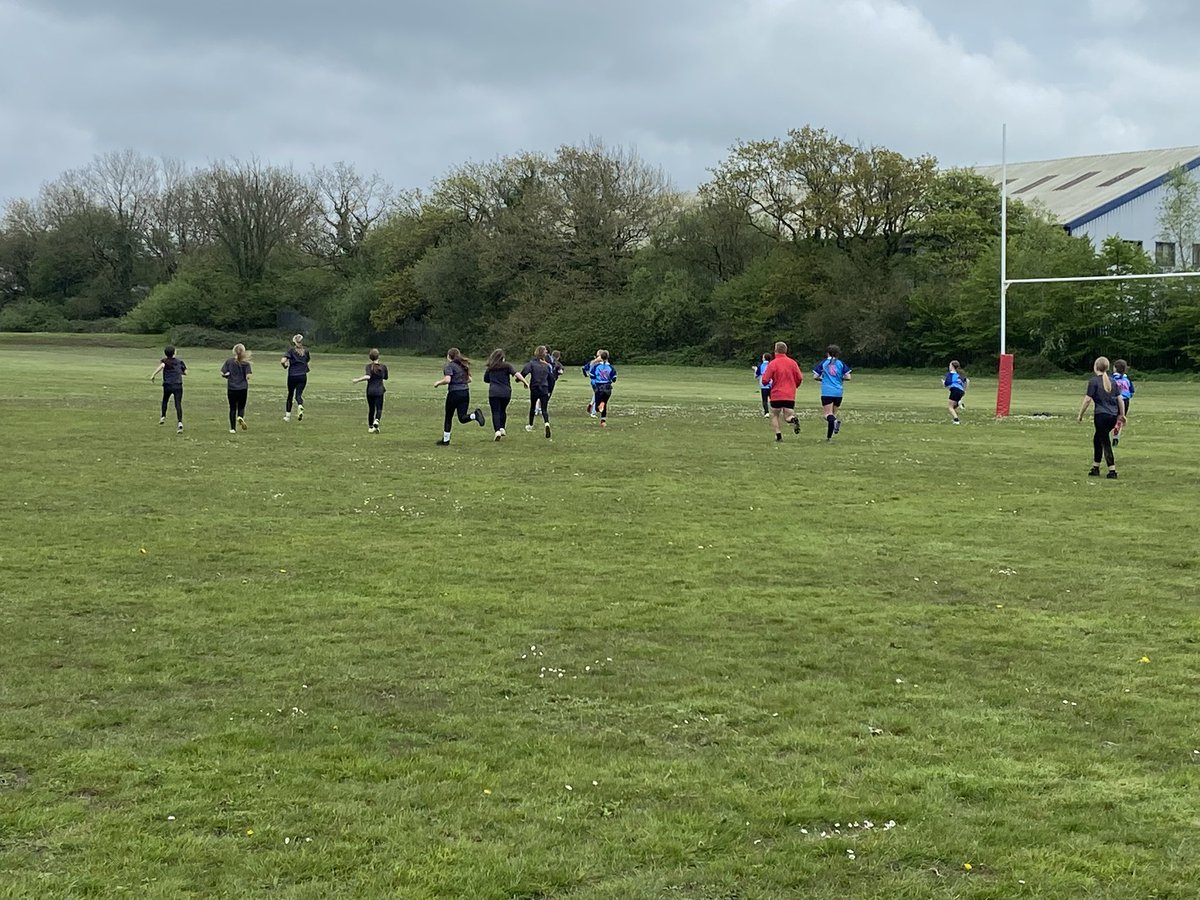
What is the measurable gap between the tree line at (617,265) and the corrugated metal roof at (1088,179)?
315cm

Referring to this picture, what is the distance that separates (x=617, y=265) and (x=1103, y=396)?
57524 mm

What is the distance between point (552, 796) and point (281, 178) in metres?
89.9

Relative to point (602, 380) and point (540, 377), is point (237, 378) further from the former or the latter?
point (602, 380)

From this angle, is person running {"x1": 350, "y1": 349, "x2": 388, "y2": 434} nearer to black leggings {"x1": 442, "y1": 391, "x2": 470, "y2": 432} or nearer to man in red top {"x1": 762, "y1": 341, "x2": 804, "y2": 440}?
black leggings {"x1": 442, "y1": 391, "x2": 470, "y2": 432}

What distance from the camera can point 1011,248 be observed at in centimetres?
5638

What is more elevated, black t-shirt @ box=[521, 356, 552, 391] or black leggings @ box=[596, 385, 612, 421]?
black t-shirt @ box=[521, 356, 552, 391]

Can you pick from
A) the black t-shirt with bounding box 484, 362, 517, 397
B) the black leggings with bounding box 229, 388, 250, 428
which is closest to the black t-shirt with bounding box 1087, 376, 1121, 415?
the black t-shirt with bounding box 484, 362, 517, 397

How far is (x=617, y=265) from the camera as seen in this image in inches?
2859

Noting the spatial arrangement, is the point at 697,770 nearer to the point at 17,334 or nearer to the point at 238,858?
the point at 238,858

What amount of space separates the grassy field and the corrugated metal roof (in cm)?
5133

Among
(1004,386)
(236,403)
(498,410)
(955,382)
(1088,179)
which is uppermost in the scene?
(1088,179)

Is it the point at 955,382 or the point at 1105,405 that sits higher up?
the point at 955,382

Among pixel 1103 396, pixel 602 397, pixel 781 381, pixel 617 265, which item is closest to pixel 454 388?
pixel 602 397

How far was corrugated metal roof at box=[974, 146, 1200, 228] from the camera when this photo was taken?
61.3 m
